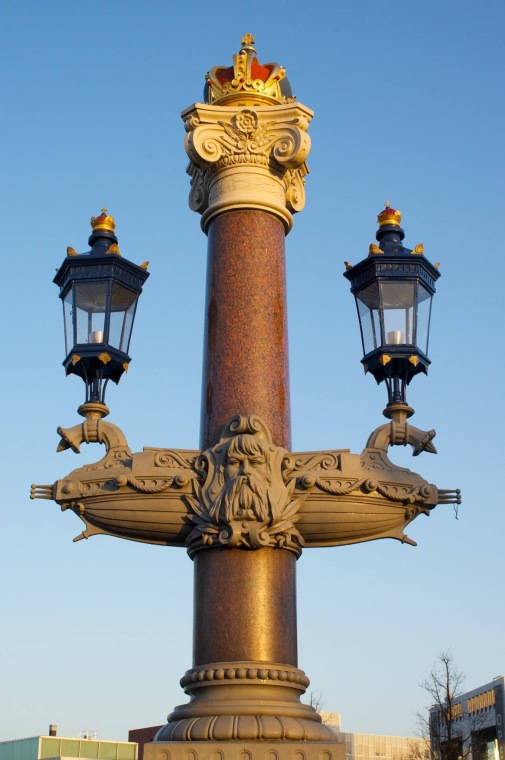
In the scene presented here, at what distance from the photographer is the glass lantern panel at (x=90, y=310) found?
10.4 m

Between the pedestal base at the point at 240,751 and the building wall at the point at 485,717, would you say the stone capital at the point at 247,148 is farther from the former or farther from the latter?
the building wall at the point at 485,717

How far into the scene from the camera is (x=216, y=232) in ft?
34.6

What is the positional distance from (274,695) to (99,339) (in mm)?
3682

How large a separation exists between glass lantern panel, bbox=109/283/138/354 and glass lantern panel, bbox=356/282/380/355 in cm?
217

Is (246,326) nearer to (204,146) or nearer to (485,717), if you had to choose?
(204,146)

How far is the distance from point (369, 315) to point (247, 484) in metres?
2.61

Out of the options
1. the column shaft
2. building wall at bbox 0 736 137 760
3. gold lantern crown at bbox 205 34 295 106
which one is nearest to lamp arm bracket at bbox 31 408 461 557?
the column shaft

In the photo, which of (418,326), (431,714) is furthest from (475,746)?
(418,326)

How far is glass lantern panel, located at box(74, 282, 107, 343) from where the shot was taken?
10.4 metres

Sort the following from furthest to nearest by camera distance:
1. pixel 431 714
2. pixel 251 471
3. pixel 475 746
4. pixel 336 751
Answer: pixel 475 746 < pixel 431 714 < pixel 251 471 < pixel 336 751

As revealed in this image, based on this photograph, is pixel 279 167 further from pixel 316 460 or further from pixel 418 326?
pixel 316 460

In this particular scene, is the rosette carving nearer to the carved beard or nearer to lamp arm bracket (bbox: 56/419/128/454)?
the carved beard

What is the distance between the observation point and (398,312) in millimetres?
10656

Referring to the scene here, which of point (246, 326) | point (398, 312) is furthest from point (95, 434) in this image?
point (398, 312)
